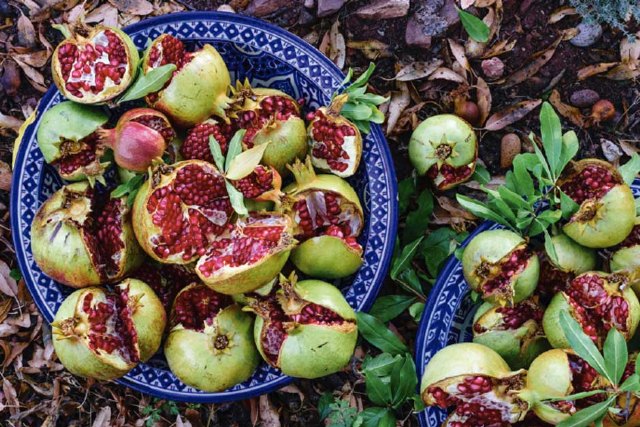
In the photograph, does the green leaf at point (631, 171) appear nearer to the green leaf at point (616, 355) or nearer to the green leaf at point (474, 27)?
the green leaf at point (616, 355)

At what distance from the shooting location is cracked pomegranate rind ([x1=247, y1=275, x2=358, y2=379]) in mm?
2381

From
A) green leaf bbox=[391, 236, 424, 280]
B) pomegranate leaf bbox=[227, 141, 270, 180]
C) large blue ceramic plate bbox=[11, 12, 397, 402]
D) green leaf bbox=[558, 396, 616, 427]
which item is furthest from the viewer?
green leaf bbox=[391, 236, 424, 280]

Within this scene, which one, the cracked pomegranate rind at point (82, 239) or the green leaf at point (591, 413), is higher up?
the cracked pomegranate rind at point (82, 239)

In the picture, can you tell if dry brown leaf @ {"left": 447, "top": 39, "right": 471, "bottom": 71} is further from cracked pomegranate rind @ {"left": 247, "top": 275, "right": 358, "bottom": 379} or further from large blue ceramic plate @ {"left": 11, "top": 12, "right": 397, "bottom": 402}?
cracked pomegranate rind @ {"left": 247, "top": 275, "right": 358, "bottom": 379}

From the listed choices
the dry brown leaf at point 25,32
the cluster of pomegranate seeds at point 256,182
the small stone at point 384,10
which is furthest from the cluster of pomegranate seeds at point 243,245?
the dry brown leaf at point 25,32

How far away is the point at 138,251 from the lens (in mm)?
2600

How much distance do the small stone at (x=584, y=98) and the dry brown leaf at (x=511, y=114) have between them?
0.14m

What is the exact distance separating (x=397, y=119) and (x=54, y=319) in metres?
1.54

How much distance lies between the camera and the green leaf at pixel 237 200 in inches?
95.8

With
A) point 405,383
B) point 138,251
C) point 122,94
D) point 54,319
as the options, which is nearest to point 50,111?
point 122,94

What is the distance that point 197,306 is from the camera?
8.54 feet

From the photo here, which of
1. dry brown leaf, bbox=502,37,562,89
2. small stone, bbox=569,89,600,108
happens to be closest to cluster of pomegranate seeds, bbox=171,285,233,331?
dry brown leaf, bbox=502,37,562,89

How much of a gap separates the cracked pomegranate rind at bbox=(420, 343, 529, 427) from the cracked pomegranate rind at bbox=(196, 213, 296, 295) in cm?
61

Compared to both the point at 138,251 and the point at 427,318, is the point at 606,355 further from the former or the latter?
the point at 138,251
